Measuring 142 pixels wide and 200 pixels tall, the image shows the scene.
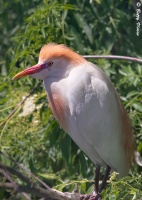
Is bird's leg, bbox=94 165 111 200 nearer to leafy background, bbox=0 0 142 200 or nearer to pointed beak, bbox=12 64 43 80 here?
leafy background, bbox=0 0 142 200

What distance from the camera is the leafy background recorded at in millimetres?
3555

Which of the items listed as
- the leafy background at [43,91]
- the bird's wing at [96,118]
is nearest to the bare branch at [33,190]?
the bird's wing at [96,118]

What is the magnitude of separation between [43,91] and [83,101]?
672 mm

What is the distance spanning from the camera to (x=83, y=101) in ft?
10.3

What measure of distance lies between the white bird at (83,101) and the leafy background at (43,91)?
196 millimetres

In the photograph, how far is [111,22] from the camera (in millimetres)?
4152

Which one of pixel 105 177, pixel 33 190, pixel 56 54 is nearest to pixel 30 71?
pixel 56 54

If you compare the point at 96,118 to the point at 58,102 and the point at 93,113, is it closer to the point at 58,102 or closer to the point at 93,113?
the point at 93,113

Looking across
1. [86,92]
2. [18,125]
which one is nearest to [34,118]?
[18,125]

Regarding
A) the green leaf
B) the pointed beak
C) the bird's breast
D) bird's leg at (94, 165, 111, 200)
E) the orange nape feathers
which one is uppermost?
the orange nape feathers

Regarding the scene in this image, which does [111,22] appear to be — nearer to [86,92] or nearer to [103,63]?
[103,63]

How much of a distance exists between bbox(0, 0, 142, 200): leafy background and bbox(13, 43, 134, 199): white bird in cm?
20

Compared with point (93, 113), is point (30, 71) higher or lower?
higher

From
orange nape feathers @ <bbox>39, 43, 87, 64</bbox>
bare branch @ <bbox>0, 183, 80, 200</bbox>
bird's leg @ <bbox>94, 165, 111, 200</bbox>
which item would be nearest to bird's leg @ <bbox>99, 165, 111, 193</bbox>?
bird's leg @ <bbox>94, 165, 111, 200</bbox>
